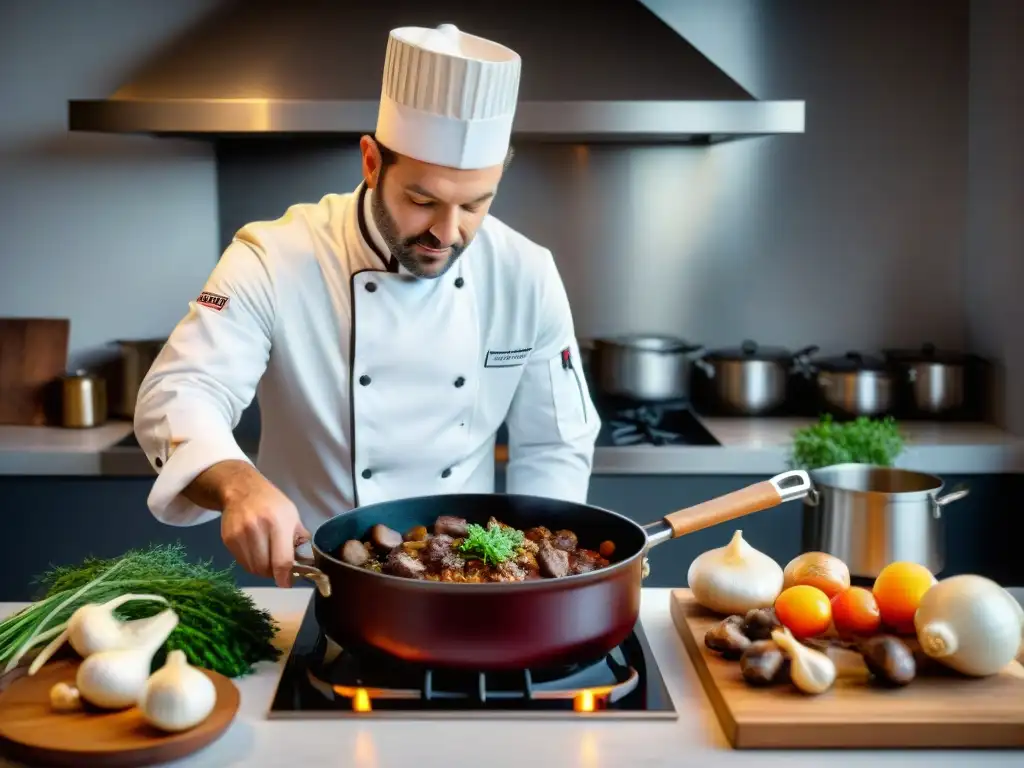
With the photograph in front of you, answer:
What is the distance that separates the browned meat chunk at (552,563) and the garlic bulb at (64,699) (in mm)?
497

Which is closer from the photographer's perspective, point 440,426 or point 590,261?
point 440,426

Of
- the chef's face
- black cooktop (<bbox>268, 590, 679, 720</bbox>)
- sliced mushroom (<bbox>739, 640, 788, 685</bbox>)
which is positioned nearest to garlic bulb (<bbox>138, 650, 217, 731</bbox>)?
black cooktop (<bbox>268, 590, 679, 720</bbox>)

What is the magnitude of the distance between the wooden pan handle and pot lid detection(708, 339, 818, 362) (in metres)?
1.86

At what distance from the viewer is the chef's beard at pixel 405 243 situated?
5.88 ft

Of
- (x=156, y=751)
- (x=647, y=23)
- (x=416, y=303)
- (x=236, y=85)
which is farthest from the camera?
(x=647, y=23)

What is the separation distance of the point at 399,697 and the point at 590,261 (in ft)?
7.99

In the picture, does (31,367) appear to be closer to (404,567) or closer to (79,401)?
(79,401)

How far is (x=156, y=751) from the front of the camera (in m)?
1.12

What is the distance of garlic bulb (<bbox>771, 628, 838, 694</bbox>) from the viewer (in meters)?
1.24

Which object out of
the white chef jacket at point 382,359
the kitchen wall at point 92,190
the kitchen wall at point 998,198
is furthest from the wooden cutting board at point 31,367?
the kitchen wall at point 998,198

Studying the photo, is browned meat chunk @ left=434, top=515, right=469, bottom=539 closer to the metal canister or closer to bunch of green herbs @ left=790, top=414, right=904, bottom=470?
bunch of green herbs @ left=790, top=414, right=904, bottom=470

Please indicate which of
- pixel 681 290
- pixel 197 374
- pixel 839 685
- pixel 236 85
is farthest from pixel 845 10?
pixel 839 685

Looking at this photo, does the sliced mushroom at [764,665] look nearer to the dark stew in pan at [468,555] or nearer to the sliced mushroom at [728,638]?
the sliced mushroom at [728,638]

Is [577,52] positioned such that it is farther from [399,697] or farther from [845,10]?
[399,697]
